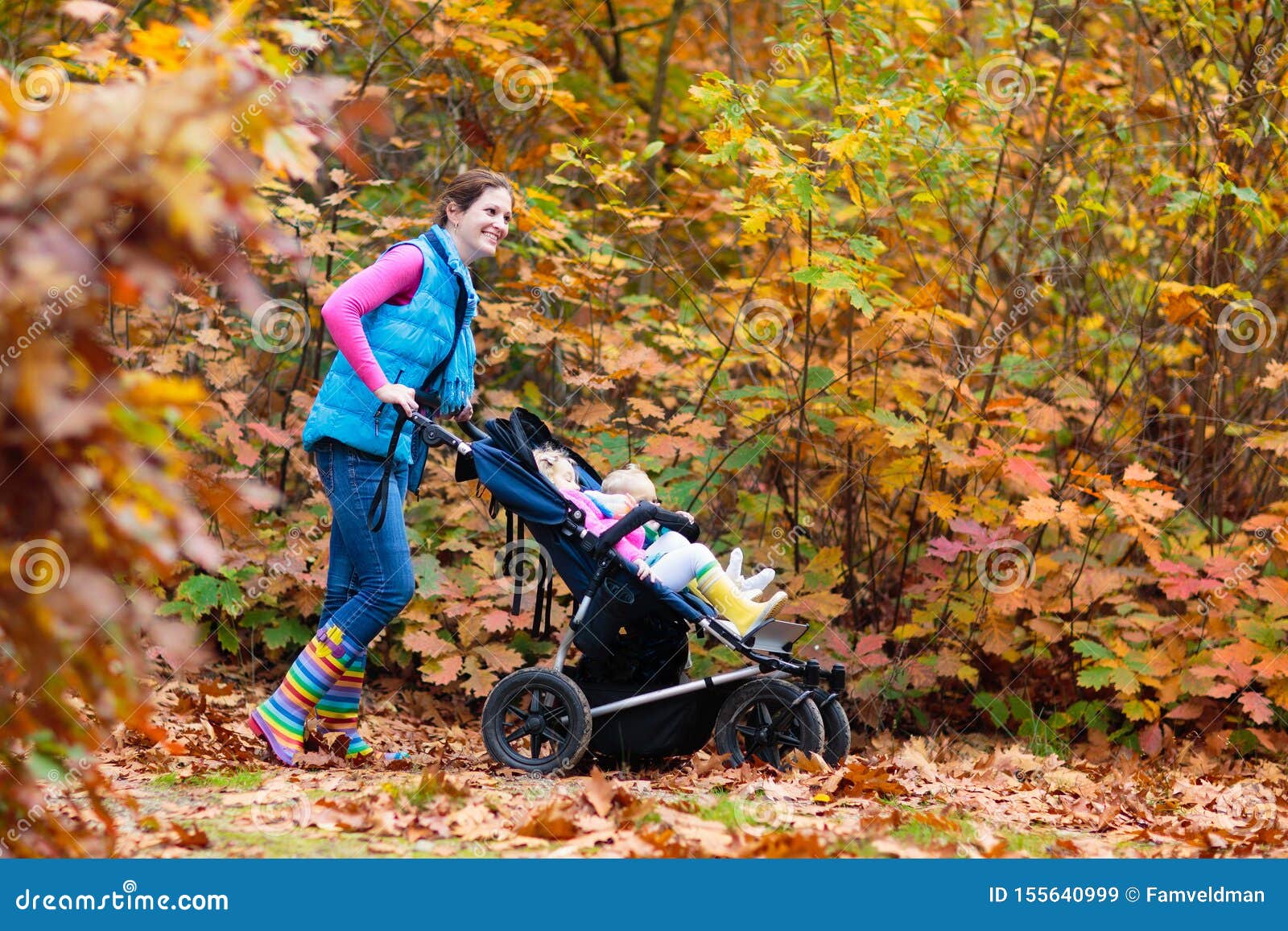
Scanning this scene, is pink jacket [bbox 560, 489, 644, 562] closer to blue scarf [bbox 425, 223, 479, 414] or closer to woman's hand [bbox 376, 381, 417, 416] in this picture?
blue scarf [bbox 425, 223, 479, 414]

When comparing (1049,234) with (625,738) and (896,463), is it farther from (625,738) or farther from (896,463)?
(625,738)

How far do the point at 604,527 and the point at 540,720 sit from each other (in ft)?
2.20

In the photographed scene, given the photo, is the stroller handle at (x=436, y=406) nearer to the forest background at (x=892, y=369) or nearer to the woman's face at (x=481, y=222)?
the woman's face at (x=481, y=222)

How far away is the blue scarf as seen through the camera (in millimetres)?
3820

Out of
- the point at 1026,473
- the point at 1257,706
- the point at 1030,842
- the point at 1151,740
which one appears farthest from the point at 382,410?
the point at 1257,706

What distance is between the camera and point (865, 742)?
17.6ft

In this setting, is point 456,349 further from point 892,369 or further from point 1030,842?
point 892,369

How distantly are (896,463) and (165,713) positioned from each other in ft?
10.8

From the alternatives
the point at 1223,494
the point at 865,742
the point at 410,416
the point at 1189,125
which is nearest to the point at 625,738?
the point at 410,416

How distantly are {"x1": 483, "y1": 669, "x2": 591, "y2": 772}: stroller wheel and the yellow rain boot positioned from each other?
524 millimetres

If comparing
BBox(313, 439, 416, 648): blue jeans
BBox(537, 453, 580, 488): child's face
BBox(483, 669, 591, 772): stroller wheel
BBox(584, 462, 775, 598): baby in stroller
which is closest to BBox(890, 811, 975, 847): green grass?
BBox(584, 462, 775, 598): baby in stroller

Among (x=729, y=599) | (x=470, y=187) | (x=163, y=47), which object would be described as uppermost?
(x=470, y=187)

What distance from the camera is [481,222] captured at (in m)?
3.81

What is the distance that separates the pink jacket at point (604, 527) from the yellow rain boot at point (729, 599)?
22cm
